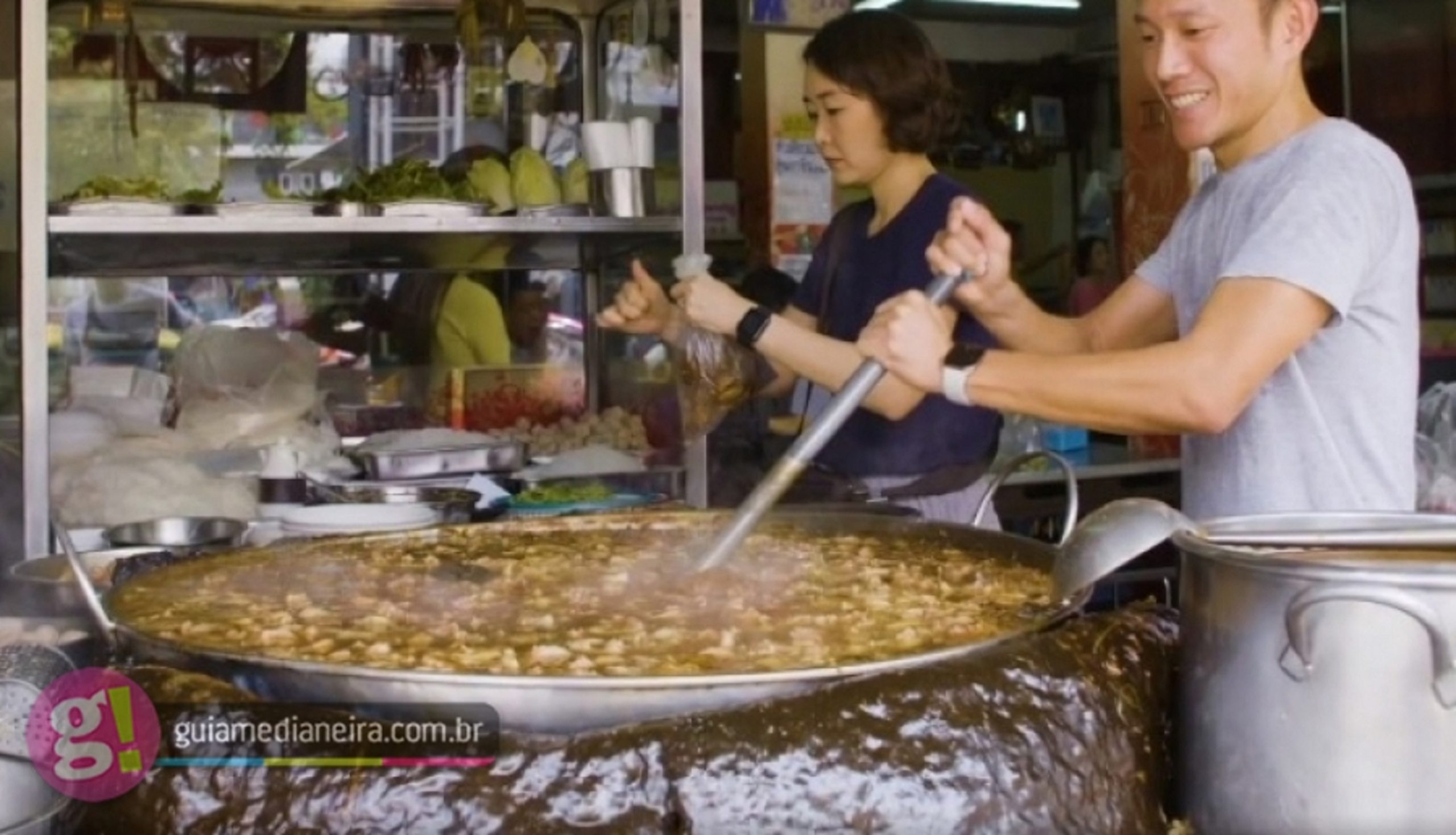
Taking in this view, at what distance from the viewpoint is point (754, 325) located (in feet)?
9.98

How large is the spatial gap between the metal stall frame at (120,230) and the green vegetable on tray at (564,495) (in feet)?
1.40

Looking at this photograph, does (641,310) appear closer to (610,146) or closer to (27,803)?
(610,146)

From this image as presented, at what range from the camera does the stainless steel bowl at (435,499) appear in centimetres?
334

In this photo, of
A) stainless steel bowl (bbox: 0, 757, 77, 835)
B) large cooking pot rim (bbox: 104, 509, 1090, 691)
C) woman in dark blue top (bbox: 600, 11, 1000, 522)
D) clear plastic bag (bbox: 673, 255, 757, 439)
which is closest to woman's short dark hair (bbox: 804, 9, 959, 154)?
woman in dark blue top (bbox: 600, 11, 1000, 522)

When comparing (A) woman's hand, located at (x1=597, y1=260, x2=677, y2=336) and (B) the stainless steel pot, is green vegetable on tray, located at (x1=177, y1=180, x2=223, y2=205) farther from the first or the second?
(B) the stainless steel pot

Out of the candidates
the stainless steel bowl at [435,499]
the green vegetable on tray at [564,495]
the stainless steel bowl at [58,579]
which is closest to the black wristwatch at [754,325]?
the stainless steel bowl at [435,499]

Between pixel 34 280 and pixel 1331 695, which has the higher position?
pixel 34 280

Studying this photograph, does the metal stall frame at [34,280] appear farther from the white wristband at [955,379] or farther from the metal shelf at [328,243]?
the white wristband at [955,379]

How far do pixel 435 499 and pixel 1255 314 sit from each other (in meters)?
2.02

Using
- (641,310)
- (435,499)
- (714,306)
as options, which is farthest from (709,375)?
(435,499)

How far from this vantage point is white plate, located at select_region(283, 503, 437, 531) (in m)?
3.03

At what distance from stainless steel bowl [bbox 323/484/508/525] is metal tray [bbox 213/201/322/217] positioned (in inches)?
32.9

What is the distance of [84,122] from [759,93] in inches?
94.4

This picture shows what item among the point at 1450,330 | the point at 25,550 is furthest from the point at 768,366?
the point at 1450,330
